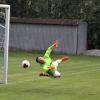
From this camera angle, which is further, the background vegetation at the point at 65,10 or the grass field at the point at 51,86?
the background vegetation at the point at 65,10

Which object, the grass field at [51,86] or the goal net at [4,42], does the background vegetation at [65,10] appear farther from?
the goal net at [4,42]

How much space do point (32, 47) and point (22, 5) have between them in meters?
6.70

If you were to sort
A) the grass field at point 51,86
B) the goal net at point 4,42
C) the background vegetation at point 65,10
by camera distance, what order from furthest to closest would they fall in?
the background vegetation at point 65,10, the goal net at point 4,42, the grass field at point 51,86

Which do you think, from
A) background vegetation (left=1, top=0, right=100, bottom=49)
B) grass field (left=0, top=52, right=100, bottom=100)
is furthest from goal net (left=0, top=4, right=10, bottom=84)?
background vegetation (left=1, top=0, right=100, bottom=49)

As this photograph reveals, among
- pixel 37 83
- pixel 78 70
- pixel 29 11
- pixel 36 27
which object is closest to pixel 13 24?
pixel 36 27

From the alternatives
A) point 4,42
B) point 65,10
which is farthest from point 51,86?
point 65,10

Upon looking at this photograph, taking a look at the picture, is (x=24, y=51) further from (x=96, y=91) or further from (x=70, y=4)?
(x=96, y=91)

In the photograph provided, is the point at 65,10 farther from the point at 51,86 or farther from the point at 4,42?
the point at 51,86

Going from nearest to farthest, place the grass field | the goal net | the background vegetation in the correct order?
1. the grass field
2. the goal net
3. the background vegetation

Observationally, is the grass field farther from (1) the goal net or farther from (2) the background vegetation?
(2) the background vegetation

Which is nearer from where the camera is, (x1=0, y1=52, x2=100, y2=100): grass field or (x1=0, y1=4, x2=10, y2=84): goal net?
(x1=0, y1=52, x2=100, y2=100): grass field

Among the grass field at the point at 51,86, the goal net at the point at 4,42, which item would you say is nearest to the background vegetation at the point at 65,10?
the grass field at the point at 51,86

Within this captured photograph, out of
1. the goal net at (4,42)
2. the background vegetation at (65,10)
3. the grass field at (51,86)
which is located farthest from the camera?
the background vegetation at (65,10)

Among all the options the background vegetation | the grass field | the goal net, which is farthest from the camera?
the background vegetation
